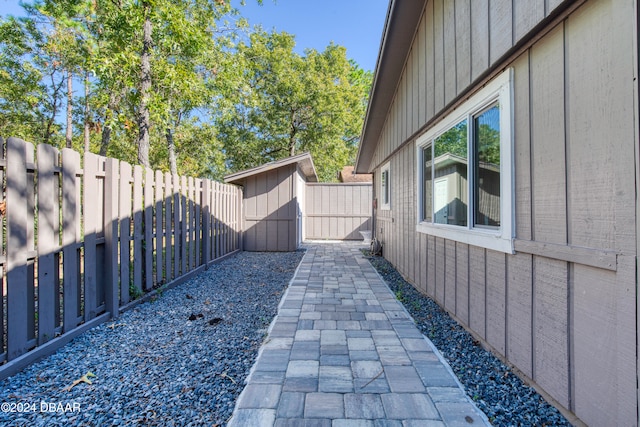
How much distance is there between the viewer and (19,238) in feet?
7.14

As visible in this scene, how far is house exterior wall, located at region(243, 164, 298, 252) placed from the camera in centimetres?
871

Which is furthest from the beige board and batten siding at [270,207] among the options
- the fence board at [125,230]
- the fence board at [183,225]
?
the fence board at [125,230]

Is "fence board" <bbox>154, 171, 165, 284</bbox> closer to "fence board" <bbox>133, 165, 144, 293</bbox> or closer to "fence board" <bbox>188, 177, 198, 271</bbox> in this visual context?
"fence board" <bbox>133, 165, 144, 293</bbox>

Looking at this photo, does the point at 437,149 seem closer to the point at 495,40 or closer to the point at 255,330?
the point at 495,40

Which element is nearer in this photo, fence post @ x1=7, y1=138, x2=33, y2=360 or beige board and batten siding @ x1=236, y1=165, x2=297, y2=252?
fence post @ x1=7, y1=138, x2=33, y2=360

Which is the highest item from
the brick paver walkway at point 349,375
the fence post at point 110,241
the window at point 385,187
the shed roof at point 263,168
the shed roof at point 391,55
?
the shed roof at point 391,55

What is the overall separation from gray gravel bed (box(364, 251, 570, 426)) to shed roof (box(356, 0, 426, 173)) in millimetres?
3877

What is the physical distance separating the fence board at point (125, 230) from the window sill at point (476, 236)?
365 cm

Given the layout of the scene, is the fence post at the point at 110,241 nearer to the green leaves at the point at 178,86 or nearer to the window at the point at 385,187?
the green leaves at the point at 178,86

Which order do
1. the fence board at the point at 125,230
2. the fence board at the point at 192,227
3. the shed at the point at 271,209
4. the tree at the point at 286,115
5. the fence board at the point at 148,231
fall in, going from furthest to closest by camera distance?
the tree at the point at 286,115, the shed at the point at 271,209, the fence board at the point at 192,227, the fence board at the point at 148,231, the fence board at the point at 125,230

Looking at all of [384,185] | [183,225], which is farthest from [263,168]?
[183,225]

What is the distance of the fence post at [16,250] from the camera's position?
82.5 inches

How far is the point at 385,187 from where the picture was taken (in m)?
7.39

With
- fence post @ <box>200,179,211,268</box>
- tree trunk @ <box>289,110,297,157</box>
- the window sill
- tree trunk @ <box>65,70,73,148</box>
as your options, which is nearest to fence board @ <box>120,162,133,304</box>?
fence post @ <box>200,179,211,268</box>
